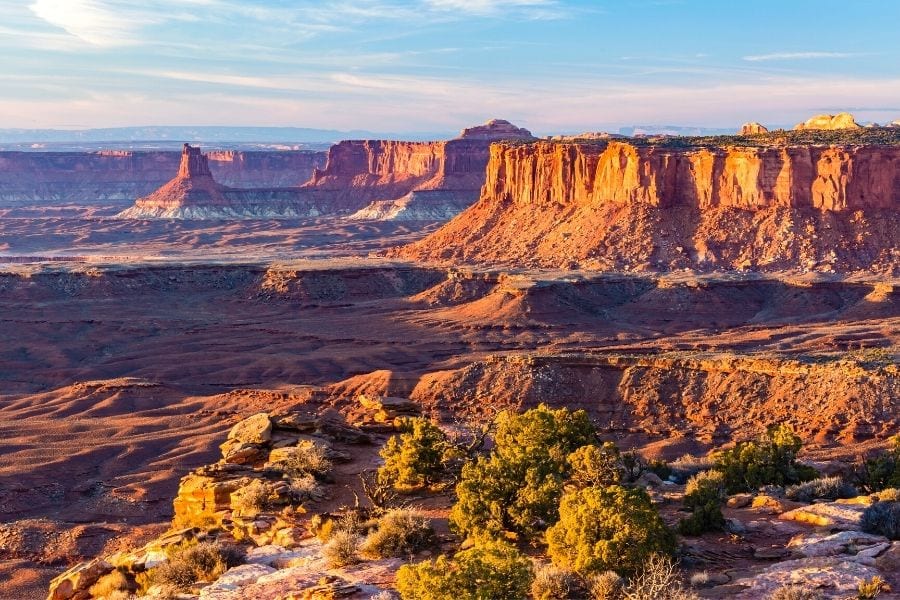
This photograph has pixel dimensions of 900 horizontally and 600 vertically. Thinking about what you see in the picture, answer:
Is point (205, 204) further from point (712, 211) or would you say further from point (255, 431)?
point (255, 431)

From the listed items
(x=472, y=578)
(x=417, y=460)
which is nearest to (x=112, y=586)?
(x=417, y=460)

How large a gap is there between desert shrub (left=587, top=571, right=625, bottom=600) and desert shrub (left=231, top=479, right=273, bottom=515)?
893cm

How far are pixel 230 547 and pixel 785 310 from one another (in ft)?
221

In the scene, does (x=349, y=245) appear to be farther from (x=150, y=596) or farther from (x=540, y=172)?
(x=150, y=596)

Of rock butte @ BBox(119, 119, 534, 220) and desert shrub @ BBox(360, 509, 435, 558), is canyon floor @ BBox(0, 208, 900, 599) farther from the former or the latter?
rock butte @ BBox(119, 119, 534, 220)

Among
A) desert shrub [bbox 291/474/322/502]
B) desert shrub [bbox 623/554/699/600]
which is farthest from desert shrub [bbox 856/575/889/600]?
desert shrub [bbox 291/474/322/502]

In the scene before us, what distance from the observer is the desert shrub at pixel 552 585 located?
17500 mm

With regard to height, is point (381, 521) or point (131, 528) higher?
point (381, 521)

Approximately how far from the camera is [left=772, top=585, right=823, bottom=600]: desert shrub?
16.4 m

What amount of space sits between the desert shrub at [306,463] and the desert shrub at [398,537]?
18.2 ft

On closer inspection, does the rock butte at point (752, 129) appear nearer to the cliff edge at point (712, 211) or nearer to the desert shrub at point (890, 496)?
the cliff edge at point (712, 211)

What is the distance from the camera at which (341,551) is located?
20.0 metres

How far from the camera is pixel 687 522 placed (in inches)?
843

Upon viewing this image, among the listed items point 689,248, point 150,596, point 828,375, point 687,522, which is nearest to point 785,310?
point 689,248
